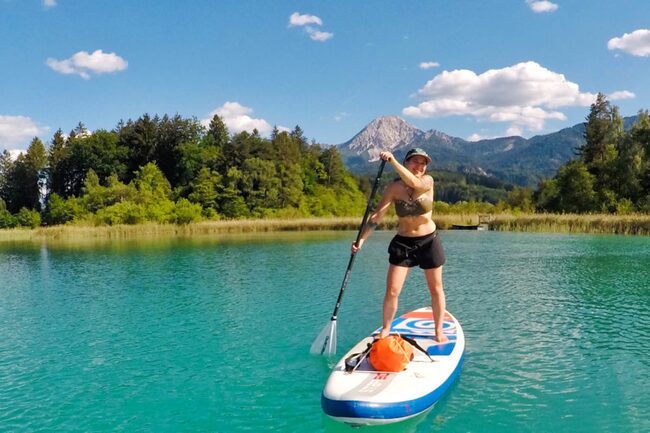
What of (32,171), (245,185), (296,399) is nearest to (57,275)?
(296,399)

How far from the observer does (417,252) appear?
6672mm

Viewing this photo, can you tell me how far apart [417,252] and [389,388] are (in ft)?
6.26

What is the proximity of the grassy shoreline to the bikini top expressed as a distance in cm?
3317

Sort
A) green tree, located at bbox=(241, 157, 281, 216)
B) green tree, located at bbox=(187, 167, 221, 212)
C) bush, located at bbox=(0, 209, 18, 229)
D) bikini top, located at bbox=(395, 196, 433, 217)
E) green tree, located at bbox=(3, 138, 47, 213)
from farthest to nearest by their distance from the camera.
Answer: green tree, located at bbox=(3, 138, 47, 213)
bush, located at bbox=(0, 209, 18, 229)
green tree, located at bbox=(241, 157, 281, 216)
green tree, located at bbox=(187, 167, 221, 212)
bikini top, located at bbox=(395, 196, 433, 217)

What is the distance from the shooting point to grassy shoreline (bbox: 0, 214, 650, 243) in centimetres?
3634

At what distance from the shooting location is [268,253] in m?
26.7

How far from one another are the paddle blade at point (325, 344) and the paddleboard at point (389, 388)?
54.1 inches

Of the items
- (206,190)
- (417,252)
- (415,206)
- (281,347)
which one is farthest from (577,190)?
(415,206)

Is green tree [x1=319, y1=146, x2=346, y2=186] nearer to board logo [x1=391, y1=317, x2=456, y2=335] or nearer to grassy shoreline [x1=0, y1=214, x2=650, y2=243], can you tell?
grassy shoreline [x1=0, y1=214, x2=650, y2=243]

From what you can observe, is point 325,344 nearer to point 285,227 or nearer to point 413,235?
point 413,235

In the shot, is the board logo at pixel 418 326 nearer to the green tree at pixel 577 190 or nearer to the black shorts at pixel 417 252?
the black shorts at pixel 417 252

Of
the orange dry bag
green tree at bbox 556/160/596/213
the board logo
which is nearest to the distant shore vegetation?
green tree at bbox 556/160/596/213

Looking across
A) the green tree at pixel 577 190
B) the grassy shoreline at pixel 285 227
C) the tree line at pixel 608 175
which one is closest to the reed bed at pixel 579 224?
the grassy shoreline at pixel 285 227

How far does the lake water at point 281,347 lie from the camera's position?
606 centimetres
